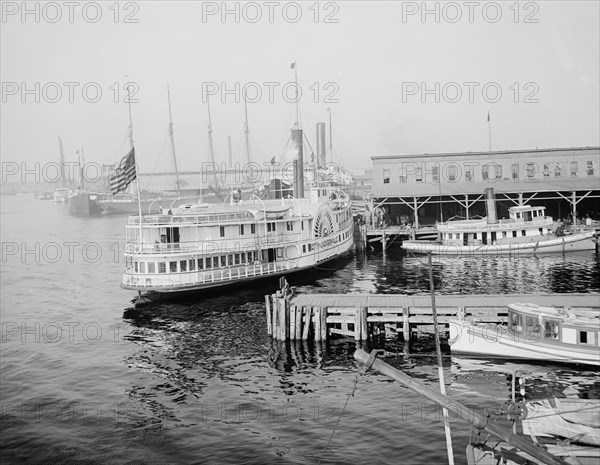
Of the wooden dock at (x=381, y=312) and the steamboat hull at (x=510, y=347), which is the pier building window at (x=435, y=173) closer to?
the wooden dock at (x=381, y=312)

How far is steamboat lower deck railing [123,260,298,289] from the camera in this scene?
4606 cm

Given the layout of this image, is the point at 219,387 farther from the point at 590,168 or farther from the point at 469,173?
the point at 590,168

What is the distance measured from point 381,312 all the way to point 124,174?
908 inches

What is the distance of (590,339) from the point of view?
2795 cm

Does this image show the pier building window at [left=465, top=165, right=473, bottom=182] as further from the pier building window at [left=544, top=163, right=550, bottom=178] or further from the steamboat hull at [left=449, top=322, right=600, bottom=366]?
the steamboat hull at [left=449, top=322, right=600, bottom=366]

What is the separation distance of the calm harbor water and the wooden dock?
1.11m

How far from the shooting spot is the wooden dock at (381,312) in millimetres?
33812

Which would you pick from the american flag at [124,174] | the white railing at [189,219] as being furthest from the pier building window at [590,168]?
the american flag at [124,174]

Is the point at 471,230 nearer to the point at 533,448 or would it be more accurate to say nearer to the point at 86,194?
the point at 533,448

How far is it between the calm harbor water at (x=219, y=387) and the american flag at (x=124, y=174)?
981 centimetres

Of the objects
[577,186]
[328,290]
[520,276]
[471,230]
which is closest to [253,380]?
[328,290]

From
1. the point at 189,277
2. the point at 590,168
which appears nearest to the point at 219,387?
the point at 189,277

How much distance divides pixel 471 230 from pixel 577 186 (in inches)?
734

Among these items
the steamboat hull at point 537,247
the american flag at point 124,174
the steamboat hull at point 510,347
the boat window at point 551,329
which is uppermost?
the american flag at point 124,174
